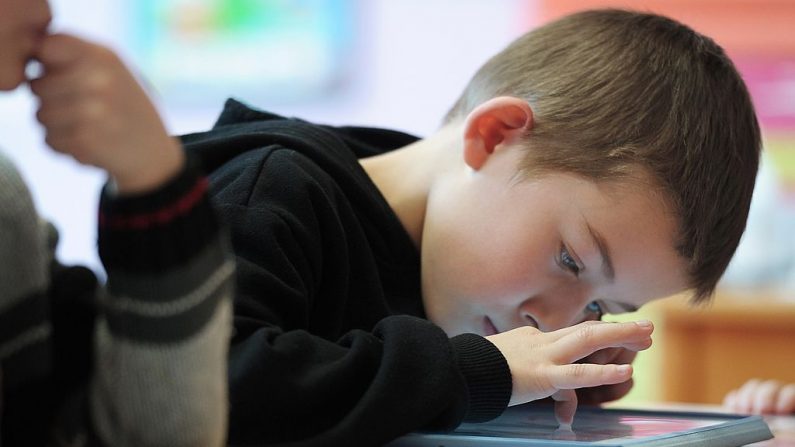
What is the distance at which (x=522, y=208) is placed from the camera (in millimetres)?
938

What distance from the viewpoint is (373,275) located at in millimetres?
917

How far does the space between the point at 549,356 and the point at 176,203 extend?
360mm

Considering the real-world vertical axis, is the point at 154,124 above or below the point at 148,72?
above

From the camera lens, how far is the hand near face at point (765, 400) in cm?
112

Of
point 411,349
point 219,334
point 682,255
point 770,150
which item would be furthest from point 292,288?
point 770,150

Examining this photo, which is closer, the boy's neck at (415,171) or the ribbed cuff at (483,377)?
the ribbed cuff at (483,377)

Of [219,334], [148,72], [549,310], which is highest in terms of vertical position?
[219,334]

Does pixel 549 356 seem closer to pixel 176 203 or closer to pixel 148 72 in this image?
pixel 176 203

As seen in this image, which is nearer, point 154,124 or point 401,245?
point 154,124

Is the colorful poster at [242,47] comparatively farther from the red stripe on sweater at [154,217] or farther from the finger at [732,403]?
the red stripe on sweater at [154,217]

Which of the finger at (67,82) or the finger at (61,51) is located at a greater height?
the finger at (61,51)

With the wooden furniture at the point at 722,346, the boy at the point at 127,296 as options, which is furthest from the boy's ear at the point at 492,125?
the wooden furniture at the point at 722,346

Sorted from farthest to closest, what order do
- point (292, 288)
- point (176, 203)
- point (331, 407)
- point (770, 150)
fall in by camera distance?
point (770, 150) < point (292, 288) < point (331, 407) < point (176, 203)

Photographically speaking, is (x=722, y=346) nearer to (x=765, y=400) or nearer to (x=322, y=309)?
(x=765, y=400)
